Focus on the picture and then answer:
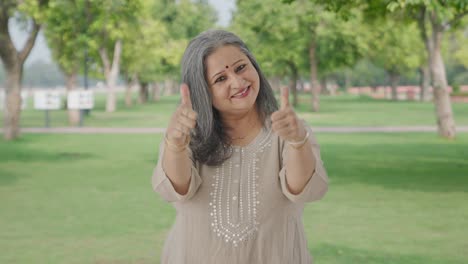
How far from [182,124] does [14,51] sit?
21022 millimetres

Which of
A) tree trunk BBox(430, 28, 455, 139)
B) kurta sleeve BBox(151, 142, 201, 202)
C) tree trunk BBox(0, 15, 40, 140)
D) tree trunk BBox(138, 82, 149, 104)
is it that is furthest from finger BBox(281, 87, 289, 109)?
tree trunk BBox(138, 82, 149, 104)

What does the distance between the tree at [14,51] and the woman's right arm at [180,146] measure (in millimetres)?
19906

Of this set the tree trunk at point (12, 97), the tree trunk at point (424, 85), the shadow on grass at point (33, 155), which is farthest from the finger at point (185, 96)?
the tree trunk at point (424, 85)

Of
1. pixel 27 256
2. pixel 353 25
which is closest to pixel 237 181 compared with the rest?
pixel 27 256

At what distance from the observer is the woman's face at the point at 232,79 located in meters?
3.19

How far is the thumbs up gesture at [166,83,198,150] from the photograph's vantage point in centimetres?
293

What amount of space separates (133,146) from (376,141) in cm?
674

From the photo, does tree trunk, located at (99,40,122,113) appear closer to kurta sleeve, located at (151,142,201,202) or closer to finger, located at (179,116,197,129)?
kurta sleeve, located at (151,142,201,202)

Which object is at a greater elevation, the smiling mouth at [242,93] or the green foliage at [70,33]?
the green foliage at [70,33]

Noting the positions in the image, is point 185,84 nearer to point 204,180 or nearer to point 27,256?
point 204,180

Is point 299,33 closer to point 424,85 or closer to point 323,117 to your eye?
point 323,117

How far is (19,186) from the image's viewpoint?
13.3 meters

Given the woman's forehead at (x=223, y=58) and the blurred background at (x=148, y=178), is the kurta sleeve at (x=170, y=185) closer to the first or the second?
the woman's forehead at (x=223, y=58)

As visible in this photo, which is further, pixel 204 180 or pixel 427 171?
pixel 427 171
